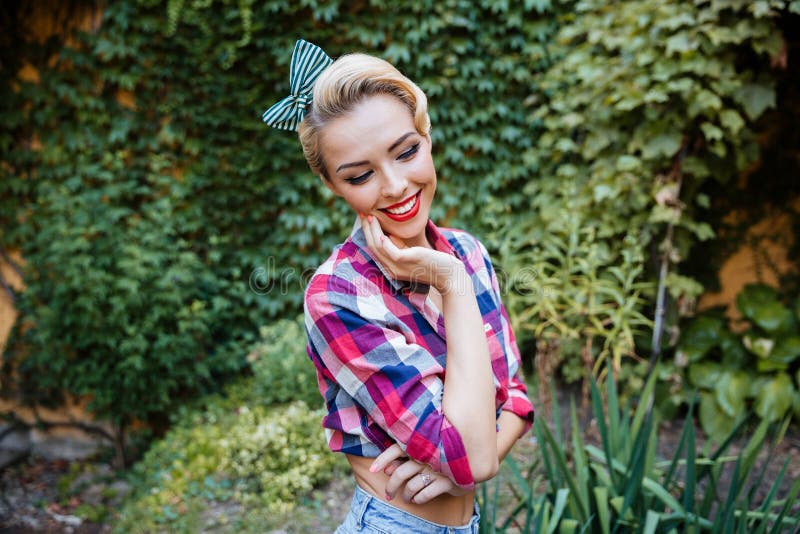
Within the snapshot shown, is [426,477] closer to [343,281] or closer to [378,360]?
[378,360]

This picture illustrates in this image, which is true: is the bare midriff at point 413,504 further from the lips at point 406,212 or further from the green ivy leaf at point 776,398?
the green ivy leaf at point 776,398

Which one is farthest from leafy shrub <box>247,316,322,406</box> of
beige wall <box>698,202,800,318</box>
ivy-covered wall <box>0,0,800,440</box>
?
beige wall <box>698,202,800,318</box>

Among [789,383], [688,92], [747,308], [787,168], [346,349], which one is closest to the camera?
[346,349]

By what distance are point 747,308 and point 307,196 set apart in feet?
10.8

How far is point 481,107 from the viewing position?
166 inches

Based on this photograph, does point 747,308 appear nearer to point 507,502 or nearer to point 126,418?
point 507,502

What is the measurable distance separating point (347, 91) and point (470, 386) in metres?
0.64

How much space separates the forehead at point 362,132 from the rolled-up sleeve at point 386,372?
10.7 inches

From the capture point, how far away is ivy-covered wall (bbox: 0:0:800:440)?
3436 mm

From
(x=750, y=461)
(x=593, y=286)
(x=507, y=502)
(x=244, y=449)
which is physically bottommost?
(x=507, y=502)

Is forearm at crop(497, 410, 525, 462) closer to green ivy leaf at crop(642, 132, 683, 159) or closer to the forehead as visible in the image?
the forehead

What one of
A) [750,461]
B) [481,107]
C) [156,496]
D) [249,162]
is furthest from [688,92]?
[156,496]

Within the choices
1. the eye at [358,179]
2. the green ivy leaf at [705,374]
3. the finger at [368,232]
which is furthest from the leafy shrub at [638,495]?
the green ivy leaf at [705,374]

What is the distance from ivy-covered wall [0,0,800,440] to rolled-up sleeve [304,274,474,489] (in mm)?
2327
